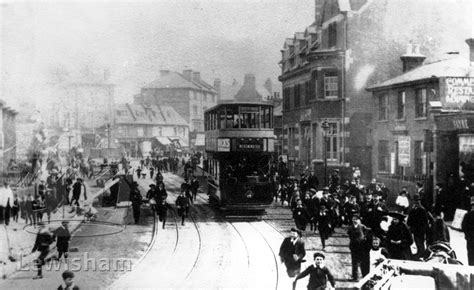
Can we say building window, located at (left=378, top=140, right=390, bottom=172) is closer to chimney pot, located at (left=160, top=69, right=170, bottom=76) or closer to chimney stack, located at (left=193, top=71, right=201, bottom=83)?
chimney stack, located at (left=193, top=71, right=201, bottom=83)

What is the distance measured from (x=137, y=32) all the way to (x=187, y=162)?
162 inches

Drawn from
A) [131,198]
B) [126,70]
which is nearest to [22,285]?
[131,198]

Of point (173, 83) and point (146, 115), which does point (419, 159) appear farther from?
point (146, 115)

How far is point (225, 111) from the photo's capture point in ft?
36.0

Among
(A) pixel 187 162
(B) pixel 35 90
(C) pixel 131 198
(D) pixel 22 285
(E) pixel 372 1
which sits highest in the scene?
(E) pixel 372 1

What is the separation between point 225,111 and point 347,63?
320cm

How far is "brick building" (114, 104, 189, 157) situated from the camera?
31.3ft

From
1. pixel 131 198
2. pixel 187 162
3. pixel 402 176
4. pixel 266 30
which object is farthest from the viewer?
pixel 187 162

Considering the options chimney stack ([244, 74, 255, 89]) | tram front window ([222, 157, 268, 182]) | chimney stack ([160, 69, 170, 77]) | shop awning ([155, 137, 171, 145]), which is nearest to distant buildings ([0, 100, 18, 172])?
chimney stack ([160, 69, 170, 77])

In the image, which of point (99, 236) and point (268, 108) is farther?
point (268, 108)

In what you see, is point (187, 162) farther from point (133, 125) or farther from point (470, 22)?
point (470, 22)

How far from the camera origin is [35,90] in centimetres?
884

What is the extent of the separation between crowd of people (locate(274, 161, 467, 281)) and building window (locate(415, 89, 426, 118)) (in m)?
1.57

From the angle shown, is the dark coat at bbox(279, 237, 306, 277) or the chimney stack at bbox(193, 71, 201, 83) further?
the chimney stack at bbox(193, 71, 201, 83)
